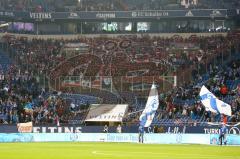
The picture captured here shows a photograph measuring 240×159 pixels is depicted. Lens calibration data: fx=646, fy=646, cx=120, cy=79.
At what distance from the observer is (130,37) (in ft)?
263

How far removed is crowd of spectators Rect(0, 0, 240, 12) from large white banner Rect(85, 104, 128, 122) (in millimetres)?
19961

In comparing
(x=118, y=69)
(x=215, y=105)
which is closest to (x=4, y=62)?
(x=118, y=69)

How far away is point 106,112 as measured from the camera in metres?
66.6

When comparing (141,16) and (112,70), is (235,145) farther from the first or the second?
(141,16)

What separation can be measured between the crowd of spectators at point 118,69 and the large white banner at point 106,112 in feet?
4.07

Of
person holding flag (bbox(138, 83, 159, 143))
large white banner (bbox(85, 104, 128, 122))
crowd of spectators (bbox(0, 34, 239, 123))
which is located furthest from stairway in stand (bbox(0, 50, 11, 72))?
person holding flag (bbox(138, 83, 159, 143))

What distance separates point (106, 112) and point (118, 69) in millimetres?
8330

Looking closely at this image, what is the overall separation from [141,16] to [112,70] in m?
11.2

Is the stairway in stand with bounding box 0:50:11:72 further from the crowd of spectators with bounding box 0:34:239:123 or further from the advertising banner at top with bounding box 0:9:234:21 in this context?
the advertising banner at top with bounding box 0:9:234:21

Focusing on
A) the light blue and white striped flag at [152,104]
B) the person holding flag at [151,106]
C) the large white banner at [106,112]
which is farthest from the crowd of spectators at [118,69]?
the light blue and white striped flag at [152,104]

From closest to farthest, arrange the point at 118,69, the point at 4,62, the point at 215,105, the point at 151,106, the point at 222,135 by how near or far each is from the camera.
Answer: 1. the point at 215,105
2. the point at 151,106
3. the point at 222,135
4. the point at 118,69
5. the point at 4,62

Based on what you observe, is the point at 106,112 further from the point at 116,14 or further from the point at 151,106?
the point at 151,106

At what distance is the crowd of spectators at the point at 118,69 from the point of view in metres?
64.1

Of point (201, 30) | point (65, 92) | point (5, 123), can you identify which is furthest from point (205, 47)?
point (5, 123)
